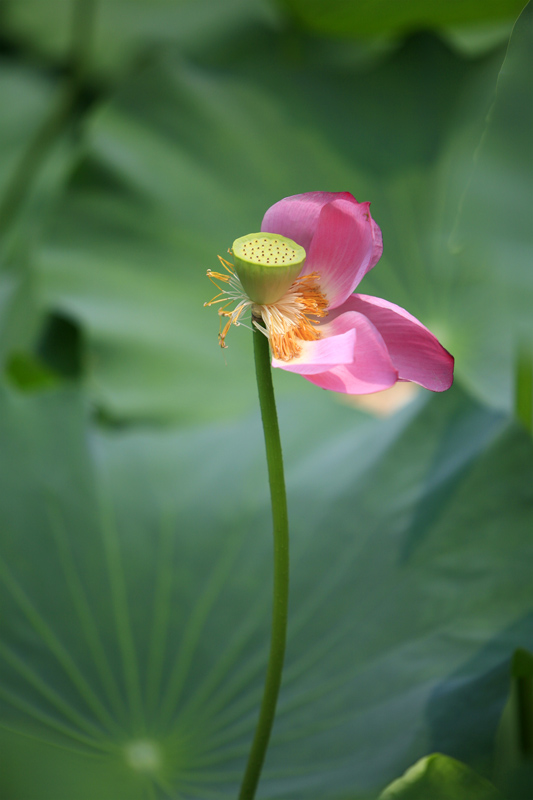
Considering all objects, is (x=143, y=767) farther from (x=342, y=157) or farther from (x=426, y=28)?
(x=426, y=28)

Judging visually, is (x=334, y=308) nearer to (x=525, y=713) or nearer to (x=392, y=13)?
(x=525, y=713)

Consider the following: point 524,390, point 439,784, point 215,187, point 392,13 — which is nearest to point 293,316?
point 439,784

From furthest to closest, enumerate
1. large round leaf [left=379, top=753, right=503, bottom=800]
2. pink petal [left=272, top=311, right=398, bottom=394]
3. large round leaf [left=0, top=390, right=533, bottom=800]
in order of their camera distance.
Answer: large round leaf [left=0, top=390, right=533, bottom=800]
large round leaf [left=379, top=753, right=503, bottom=800]
pink petal [left=272, top=311, right=398, bottom=394]

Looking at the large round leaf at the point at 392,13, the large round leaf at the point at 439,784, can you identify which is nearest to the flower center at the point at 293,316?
the large round leaf at the point at 439,784

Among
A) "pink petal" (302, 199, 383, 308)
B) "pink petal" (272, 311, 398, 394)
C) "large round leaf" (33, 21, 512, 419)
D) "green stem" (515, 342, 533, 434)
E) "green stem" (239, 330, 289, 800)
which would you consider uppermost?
"large round leaf" (33, 21, 512, 419)

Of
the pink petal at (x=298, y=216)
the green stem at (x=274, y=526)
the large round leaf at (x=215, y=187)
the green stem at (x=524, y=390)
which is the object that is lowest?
the green stem at (x=274, y=526)

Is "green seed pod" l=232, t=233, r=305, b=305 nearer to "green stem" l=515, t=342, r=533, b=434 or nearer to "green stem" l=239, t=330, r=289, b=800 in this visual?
"green stem" l=239, t=330, r=289, b=800

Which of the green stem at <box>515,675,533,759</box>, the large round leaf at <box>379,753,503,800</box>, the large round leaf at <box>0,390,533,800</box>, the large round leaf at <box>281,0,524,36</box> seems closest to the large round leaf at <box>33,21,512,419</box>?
the large round leaf at <box>281,0,524,36</box>

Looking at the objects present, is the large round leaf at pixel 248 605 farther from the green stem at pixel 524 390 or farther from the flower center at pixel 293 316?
the flower center at pixel 293 316
